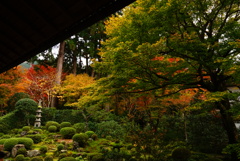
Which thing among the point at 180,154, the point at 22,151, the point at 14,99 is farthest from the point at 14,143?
the point at 180,154

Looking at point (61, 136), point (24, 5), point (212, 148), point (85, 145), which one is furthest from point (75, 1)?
point (61, 136)

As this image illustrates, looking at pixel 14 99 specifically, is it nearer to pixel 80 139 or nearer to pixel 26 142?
pixel 26 142

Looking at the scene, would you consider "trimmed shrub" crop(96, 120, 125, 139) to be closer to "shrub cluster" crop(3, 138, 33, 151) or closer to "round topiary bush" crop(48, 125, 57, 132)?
"round topiary bush" crop(48, 125, 57, 132)

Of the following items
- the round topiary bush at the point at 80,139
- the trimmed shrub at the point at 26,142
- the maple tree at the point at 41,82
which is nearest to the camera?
the trimmed shrub at the point at 26,142

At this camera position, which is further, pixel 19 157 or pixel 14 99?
pixel 14 99

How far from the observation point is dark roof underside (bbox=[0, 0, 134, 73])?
1.30 m

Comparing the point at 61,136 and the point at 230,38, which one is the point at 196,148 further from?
the point at 61,136

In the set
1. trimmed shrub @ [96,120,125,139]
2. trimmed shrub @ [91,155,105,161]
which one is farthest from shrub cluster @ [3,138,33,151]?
trimmed shrub @ [96,120,125,139]

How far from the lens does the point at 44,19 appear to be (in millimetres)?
1458

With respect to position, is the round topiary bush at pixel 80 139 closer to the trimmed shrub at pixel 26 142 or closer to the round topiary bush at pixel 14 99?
the trimmed shrub at pixel 26 142

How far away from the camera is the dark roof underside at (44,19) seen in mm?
1299

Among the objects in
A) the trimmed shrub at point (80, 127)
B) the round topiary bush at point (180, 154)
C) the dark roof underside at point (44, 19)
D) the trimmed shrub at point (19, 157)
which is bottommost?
the round topiary bush at point (180, 154)

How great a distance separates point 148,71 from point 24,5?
4810mm

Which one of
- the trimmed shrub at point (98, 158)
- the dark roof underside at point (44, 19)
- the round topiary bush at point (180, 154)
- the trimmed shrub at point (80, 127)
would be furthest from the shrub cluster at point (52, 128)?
the dark roof underside at point (44, 19)
